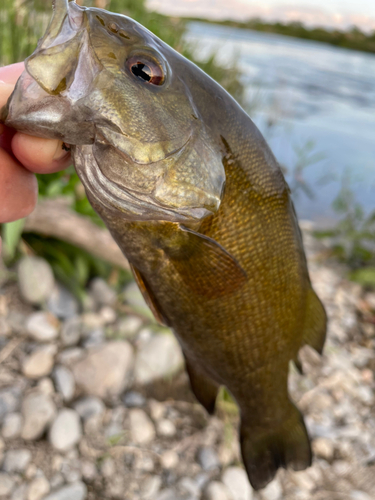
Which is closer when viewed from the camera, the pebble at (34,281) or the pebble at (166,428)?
the pebble at (166,428)

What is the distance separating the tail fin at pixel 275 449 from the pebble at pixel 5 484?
1.00 metres

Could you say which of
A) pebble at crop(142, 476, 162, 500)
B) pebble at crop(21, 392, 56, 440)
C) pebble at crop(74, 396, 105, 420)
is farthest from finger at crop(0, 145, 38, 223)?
pebble at crop(142, 476, 162, 500)

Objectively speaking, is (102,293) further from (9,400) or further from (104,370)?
(9,400)

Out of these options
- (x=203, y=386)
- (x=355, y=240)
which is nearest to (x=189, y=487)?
(x=203, y=386)

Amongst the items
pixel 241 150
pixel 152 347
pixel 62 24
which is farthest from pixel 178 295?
pixel 152 347

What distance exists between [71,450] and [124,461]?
0.26m

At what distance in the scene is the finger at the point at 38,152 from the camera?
0.88 meters

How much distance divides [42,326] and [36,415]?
0.56m

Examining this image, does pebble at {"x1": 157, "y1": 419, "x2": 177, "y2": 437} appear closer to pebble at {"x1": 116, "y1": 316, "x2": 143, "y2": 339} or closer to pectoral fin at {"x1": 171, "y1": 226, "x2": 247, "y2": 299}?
pebble at {"x1": 116, "y1": 316, "x2": 143, "y2": 339}

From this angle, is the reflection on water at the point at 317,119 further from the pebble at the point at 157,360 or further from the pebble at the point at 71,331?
the pebble at the point at 71,331

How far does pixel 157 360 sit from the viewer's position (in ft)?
7.88

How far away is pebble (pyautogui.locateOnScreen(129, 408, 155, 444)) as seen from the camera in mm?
2098

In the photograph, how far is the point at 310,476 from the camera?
222 cm

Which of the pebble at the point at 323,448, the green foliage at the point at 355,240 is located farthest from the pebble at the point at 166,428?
the green foliage at the point at 355,240
